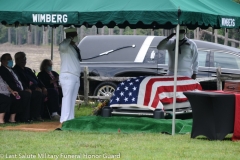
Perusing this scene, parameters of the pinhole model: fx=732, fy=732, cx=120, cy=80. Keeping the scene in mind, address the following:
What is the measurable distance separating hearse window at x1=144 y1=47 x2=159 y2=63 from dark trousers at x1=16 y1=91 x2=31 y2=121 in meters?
5.74

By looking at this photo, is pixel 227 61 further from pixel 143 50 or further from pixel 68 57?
pixel 68 57

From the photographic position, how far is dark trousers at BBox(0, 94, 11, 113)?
46.4 ft

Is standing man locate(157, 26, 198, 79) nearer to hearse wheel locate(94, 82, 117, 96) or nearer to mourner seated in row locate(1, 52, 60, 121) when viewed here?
mourner seated in row locate(1, 52, 60, 121)

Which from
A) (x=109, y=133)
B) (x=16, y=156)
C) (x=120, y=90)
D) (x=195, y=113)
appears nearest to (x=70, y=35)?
(x=120, y=90)

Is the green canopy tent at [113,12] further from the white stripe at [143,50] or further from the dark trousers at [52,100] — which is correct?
the white stripe at [143,50]

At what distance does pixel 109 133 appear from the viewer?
12656mm

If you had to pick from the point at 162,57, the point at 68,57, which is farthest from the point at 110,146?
the point at 162,57

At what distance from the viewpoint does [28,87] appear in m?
15.2

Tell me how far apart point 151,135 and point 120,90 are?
2.28 meters

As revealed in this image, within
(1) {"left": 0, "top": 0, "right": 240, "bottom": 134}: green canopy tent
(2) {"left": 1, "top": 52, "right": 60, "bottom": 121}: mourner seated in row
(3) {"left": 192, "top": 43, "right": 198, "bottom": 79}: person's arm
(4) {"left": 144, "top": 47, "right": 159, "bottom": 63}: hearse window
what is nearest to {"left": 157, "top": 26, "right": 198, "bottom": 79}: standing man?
(3) {"left": 192, "top": 43, "right": 198, "bottom": 79}: person's arm

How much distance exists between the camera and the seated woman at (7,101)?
14172 millimetres

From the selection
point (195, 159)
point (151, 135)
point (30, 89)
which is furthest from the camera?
point (30, 89)

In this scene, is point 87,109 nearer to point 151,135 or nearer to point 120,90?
point 120,90

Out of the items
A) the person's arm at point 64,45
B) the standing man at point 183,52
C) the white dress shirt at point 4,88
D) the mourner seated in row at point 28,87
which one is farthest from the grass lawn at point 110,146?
the standing man at point 183,52
